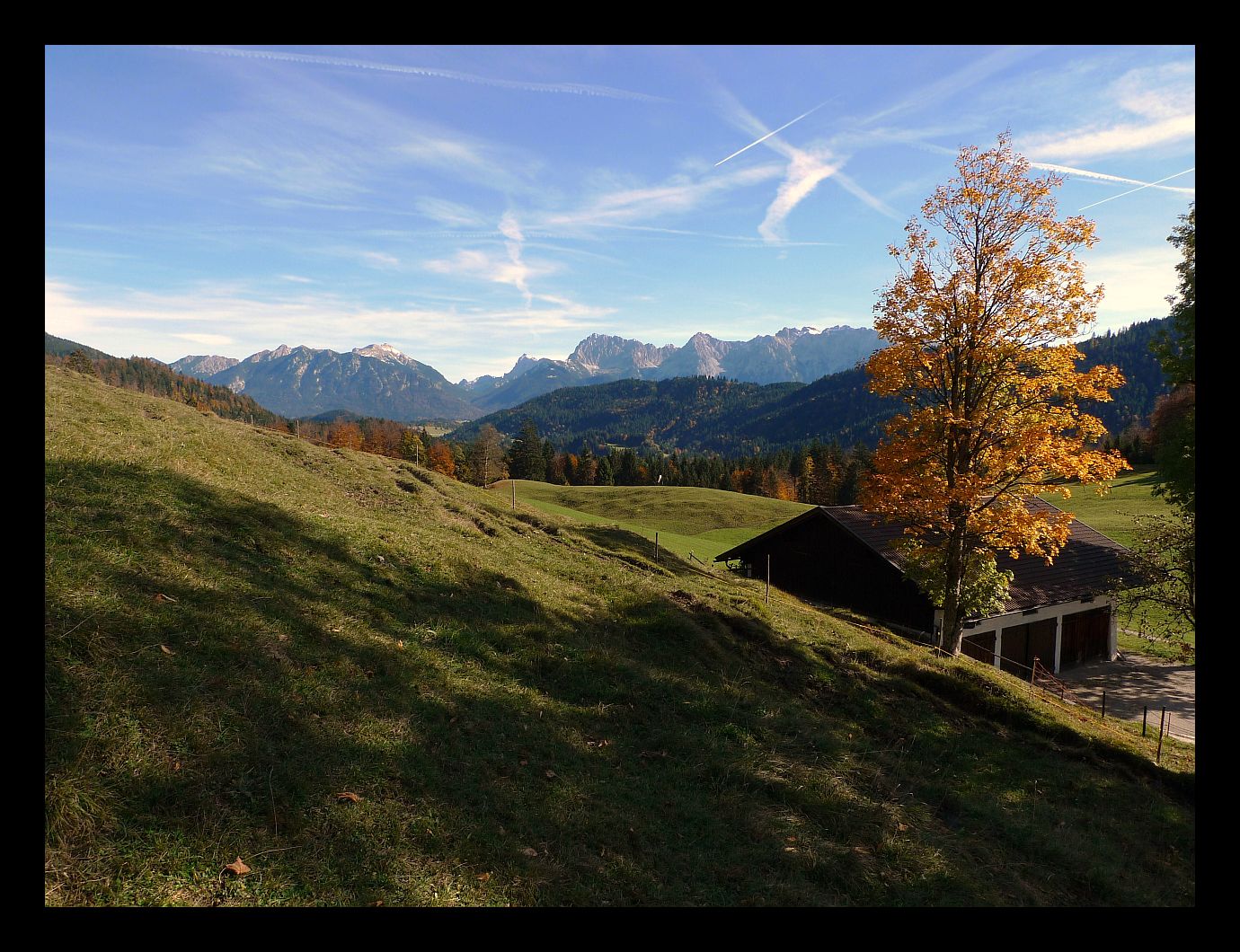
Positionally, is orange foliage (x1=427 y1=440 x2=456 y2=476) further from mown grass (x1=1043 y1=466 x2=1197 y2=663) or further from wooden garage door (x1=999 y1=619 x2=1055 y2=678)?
wooden garage door (x1=999 y1=619 x2=1055 y2=678)

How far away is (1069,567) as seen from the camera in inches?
1235

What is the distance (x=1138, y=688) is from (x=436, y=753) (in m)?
35.4

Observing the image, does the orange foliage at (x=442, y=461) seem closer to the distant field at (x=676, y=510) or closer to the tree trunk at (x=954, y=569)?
the distant field at (x=676, y=510)

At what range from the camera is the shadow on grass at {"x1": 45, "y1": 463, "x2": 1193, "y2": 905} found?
5.73m

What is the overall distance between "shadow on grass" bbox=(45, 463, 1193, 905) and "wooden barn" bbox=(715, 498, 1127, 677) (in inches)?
590

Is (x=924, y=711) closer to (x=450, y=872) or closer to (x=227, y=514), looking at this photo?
(x=450, y=872)

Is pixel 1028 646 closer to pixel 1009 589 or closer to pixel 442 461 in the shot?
pixel 1009 589

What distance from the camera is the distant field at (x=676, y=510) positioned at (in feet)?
229

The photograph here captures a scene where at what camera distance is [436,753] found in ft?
26.1

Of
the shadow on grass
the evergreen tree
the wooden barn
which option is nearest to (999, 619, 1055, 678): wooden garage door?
the wooden barn

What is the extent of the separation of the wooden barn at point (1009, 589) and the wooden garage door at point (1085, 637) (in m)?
0.05

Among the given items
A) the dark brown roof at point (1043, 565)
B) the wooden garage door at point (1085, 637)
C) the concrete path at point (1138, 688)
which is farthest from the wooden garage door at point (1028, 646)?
the dark brown roof at point (1043, 565)

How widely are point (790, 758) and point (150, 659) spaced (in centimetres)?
1023
